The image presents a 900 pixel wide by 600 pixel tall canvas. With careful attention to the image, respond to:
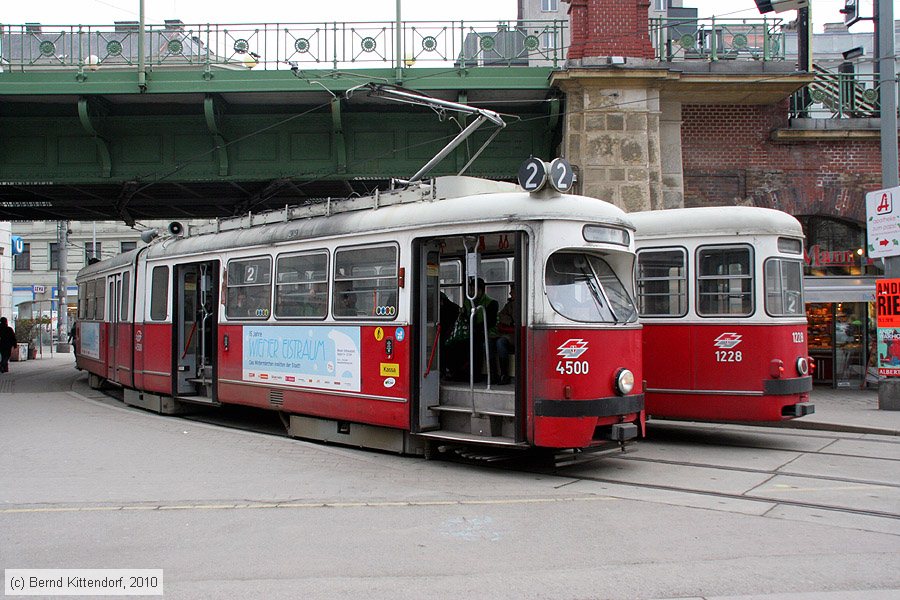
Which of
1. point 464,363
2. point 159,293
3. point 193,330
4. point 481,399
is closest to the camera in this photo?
point 481,399

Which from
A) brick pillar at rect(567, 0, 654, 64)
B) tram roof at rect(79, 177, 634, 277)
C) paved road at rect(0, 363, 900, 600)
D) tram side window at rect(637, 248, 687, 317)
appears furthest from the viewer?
brick pillar at rect(567, 0, 654, 64)

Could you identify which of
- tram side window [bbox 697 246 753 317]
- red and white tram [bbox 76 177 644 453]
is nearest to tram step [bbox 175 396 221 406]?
red and white tram [bbox 76 177 644 453]

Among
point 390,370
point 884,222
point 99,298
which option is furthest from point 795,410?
point 99,298

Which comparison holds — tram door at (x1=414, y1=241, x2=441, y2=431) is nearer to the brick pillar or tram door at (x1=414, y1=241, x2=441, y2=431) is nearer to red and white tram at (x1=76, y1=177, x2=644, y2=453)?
red and white tram at (x1=76, y1=177, x2=644, y2=453)

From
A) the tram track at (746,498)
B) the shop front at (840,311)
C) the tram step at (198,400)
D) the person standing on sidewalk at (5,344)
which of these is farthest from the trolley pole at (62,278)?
the tram track at (746,498)

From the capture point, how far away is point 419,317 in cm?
919

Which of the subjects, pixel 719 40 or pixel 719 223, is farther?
pixel 719 40

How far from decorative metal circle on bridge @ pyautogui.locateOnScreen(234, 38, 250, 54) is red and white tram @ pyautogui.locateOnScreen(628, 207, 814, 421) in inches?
377

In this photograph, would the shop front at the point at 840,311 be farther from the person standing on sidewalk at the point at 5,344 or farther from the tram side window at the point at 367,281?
the person standing on sidewalk at the point at 5,344

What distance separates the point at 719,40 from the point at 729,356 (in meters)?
9.03

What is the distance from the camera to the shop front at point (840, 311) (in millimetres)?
17094

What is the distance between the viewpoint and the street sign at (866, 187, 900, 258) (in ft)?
46.4

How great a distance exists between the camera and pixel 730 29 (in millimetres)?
16766

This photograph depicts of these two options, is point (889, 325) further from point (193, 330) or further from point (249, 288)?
point (193, 330)
